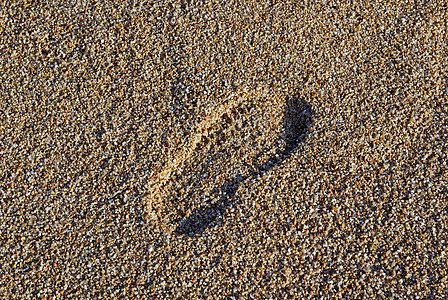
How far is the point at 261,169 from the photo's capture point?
334cm

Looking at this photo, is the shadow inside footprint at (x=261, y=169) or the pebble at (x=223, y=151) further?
the shadow inside footprint at (x=261, y=169)

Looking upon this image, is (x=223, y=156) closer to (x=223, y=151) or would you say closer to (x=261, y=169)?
(x=223, y=151)

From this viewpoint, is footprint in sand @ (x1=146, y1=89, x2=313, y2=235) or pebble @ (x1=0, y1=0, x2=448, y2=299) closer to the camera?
pebble @ (x1=0, y1=0, x2=448, y2=299)

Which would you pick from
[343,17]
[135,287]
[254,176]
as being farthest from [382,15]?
[135,287]

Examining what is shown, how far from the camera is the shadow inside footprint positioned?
10.5 ft

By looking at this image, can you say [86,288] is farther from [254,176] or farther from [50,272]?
[254,176]

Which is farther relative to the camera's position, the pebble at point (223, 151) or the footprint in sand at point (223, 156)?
the footprint in sand at point (223, 156)

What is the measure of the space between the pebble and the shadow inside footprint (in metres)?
0.01

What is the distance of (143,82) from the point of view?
3.51 metres

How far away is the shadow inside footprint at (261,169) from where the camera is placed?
3199 millimetres

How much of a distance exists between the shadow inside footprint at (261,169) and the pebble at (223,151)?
0.01m

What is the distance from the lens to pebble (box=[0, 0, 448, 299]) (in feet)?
9.98

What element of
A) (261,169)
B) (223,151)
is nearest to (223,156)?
(223,151)

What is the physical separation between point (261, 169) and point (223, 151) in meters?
0.32
